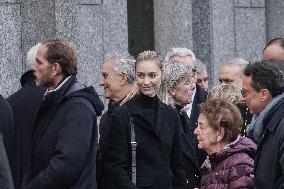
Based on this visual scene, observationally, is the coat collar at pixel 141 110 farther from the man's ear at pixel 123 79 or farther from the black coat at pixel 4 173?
the black coat at pixel 4 173

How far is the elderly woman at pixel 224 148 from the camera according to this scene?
21.0 ft

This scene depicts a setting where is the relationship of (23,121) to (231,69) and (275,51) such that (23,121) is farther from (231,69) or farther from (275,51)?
(231,69)

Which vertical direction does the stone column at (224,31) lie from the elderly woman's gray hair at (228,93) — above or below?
above

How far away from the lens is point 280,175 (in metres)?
5.91

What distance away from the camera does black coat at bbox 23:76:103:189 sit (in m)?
6.39

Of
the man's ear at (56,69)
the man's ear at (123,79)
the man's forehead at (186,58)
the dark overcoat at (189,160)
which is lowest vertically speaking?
the dark overcoat at (189,160)

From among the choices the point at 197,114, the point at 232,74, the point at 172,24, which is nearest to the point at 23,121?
the point at 197,114

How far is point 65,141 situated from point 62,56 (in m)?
0.66

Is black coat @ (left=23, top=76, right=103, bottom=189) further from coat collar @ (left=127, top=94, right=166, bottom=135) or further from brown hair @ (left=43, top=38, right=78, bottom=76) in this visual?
coat collar @ (left=127, top=94, right=166, bottom=135)

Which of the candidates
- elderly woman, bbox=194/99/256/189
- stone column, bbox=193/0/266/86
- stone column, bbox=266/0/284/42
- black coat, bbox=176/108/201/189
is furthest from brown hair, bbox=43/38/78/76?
stone column, bbox=266/0/284/42

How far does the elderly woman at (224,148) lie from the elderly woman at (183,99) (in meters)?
1.08

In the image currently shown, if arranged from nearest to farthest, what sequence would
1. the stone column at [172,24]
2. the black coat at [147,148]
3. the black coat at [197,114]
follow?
the black coat at [147,148], the black coat at [197,114], the stone column at [172,24]

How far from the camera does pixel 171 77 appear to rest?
318 inches

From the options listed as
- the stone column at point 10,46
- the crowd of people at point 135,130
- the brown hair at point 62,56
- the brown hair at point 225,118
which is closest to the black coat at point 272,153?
the crowd of people at point 135,130
